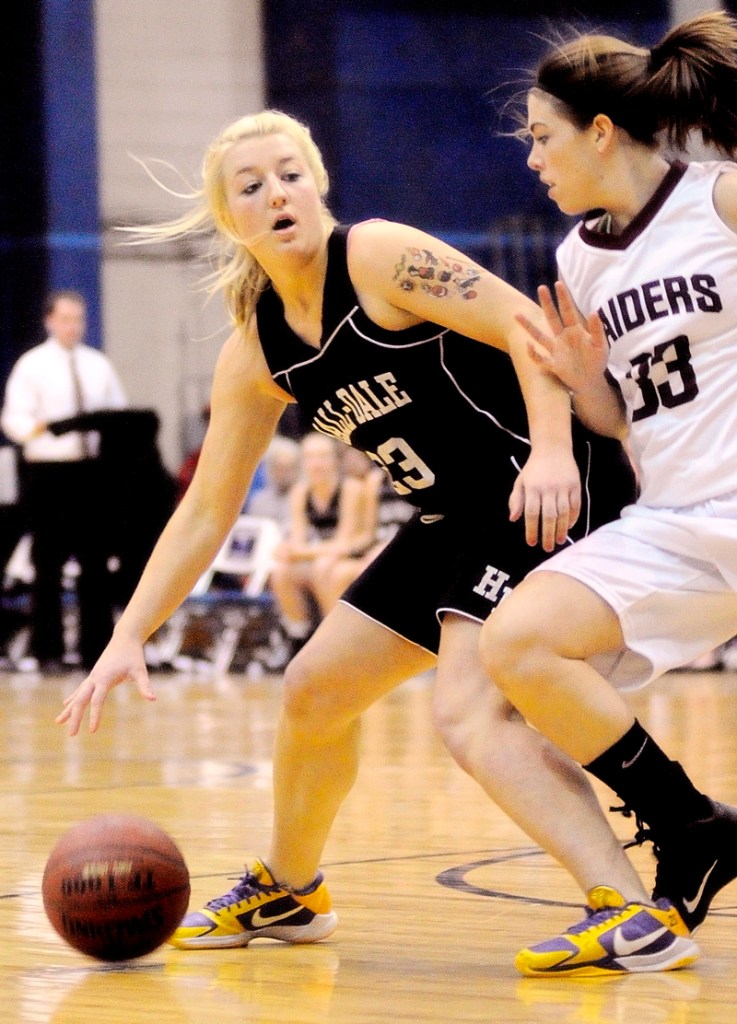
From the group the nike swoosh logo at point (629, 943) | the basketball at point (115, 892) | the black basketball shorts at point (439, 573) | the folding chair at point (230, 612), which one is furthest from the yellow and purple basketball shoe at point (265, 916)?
the folding chair at point (230, 612)

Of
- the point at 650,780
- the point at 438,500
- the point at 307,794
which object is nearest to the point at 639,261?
the point at 438,500

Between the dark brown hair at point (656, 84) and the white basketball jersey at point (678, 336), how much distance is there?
0.10m

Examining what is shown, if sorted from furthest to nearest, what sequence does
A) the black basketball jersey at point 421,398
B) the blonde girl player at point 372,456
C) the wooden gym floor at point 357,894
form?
the black basketball jersey at point 421,398 → the blonde girl player at point 372,456 → the wooden gym floor at point 357,894

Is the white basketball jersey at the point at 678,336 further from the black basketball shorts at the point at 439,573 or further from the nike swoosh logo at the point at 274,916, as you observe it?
the nike swoosh logo at the point at 274,916

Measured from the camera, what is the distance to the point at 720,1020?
2361 millimetres

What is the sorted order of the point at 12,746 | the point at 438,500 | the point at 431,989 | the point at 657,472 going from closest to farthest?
the point at 431,989, the point at 657,472, the point at 438,500, the point at 12,746

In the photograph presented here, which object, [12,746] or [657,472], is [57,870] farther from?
[12,746]

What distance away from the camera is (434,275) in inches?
115

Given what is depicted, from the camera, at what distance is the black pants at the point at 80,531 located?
9914 mm

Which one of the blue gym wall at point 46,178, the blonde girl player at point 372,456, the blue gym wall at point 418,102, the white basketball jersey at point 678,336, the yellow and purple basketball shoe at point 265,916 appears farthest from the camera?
the blue gym wall at point 418,102

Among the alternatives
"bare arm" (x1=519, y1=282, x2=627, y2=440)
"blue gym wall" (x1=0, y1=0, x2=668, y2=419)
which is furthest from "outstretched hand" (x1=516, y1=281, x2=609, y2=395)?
"blue gym wall" (x1=0, y1=0, x2=668, y2=419)

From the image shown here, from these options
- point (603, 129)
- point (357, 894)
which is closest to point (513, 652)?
point (603, 129)

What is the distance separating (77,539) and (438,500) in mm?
7096

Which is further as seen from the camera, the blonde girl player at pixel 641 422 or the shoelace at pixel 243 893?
the shoelace at pixel 243 893
